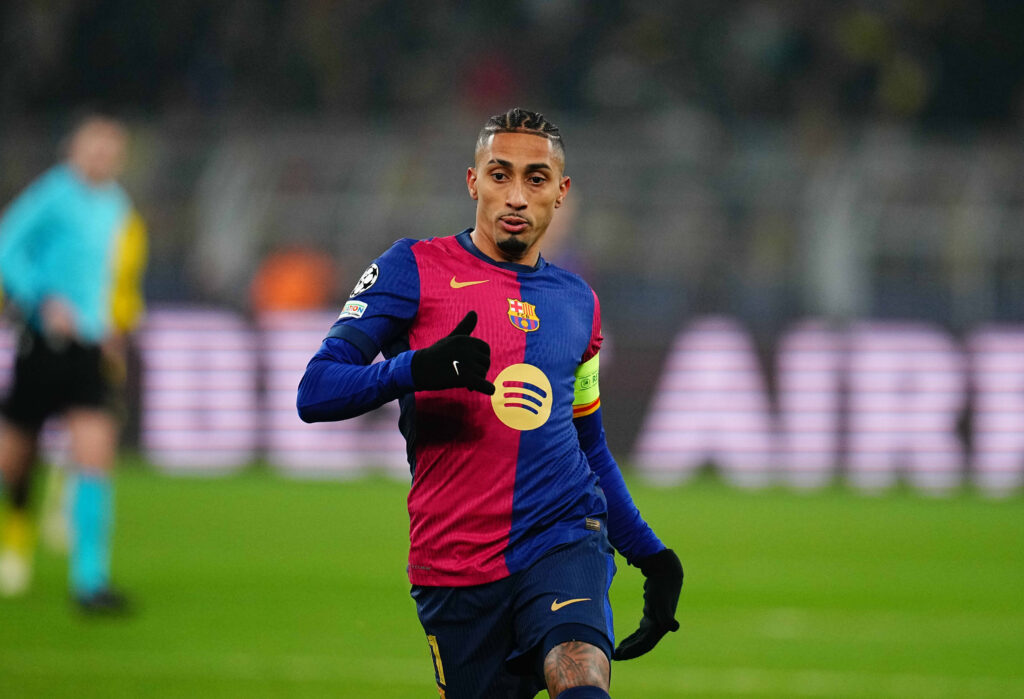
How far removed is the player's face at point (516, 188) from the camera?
11.1 ft

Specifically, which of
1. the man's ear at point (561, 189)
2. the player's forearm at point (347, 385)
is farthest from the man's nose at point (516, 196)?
the player's forearm at point (347, 385)

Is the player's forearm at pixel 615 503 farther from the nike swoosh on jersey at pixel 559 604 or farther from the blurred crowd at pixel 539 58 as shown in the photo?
the blurred crowd at pixel 539 58

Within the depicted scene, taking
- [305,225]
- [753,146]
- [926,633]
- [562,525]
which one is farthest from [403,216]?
[562,525]

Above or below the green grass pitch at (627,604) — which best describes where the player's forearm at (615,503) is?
above

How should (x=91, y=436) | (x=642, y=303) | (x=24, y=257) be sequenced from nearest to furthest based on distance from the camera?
1. (x=91, y=436)
2. (x=24, y=257)
3. (x=642, y=303)

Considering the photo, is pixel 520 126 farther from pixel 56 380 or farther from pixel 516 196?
pixel 56 380

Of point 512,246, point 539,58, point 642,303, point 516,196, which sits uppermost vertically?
point 539,58

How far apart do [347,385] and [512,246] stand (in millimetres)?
551

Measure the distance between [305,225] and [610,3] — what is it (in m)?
5.45

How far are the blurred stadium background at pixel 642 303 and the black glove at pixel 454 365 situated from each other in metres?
2.98

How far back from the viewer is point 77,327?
7.61m

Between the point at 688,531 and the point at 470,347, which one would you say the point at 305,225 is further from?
the point at 470,347

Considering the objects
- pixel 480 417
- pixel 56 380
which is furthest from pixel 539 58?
pixel 480 417

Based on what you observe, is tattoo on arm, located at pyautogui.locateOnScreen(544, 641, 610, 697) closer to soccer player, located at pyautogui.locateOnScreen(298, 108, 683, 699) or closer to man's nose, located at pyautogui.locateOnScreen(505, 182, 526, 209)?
soccer player, located at pyautogui.locateOnScreen(298, 108, 683, 699)
